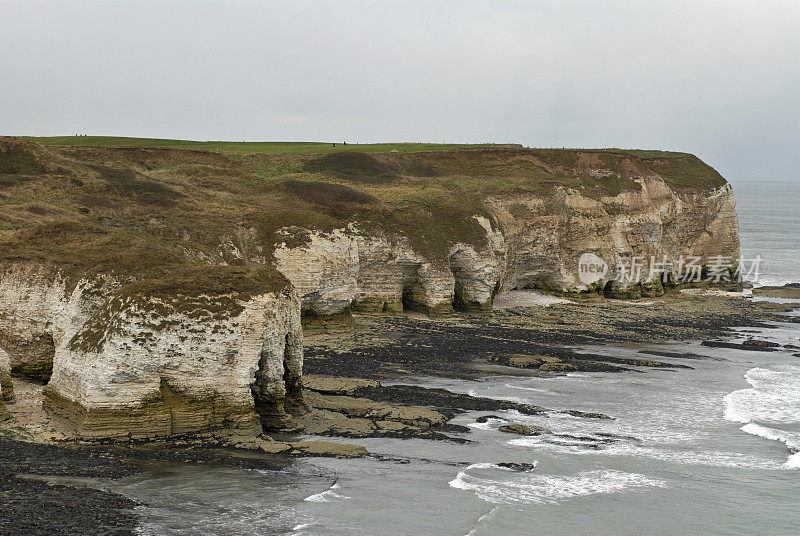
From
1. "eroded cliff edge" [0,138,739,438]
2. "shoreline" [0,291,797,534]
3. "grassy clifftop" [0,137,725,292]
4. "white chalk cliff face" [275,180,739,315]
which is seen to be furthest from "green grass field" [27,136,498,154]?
"shoreline" [0,291,797,534]

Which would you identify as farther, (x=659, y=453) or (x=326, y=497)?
(x=659, y=453)

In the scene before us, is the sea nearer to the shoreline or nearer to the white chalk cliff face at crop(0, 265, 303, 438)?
the shoreline

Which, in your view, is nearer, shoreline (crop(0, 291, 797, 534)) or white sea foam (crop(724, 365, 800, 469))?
shoreline (crop(0, 291, 797, 534))

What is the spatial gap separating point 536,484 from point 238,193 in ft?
121

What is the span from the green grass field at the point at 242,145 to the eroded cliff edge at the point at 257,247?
21.8ft

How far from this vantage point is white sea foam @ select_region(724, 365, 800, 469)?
28984 mm

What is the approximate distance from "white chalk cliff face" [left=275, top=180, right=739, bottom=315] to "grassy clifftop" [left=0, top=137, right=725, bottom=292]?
4.35 feet

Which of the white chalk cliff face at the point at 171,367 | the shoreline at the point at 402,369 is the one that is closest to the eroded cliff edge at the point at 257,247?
the white chalk cliff face at the point at 171,367

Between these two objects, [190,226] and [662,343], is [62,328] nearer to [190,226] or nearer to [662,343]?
[190,226]

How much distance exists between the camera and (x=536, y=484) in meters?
23.1

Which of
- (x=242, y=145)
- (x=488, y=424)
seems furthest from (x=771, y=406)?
(x=242, y=145)

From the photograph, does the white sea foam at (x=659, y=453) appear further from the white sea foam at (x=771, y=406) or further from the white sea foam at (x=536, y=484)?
the white sea foam at (x=536, y=484)

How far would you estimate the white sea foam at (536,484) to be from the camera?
22125 mm

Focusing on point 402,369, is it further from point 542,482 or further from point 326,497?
point 326,497
